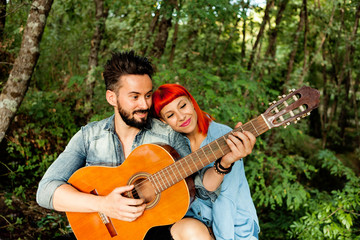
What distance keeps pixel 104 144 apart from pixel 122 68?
0.62 meters

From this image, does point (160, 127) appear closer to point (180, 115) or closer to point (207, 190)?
point (180, 115)

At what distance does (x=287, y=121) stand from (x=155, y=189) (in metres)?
0.95

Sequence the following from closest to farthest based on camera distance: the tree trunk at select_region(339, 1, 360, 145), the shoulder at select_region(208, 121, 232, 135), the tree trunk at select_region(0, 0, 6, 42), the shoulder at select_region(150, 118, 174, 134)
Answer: the shoulder at select_region(150, 118, 174, 134), the shoulder at select_region(208, 121, 232, 135), the tree trunk at select_region(0, 0, 6, 42), the tree trunk at select_region(339, 1, 360, 145)

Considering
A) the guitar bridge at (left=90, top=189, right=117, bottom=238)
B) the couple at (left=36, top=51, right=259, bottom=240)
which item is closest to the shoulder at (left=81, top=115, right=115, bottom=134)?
the couple at (left=36, top=51, right=259, bottom=240)

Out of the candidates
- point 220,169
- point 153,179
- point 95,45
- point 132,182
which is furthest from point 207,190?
point 95,45

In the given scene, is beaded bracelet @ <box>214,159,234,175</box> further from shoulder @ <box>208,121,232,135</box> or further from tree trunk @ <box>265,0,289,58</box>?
tree trunk @ <box>265,0,289,58</box>

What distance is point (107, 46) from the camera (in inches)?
254

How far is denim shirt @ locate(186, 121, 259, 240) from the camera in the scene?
6.40 feet

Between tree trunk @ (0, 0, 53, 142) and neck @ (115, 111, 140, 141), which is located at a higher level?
tree trunk @ (0, 0, 53, 142)

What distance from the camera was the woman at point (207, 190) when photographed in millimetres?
1839

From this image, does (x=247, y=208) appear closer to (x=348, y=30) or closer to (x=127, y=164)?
(x=127, y=164)

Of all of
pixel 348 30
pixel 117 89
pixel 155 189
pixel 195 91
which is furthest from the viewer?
pixel 348 30


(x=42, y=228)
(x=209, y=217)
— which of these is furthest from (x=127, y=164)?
(x=42, y=228)

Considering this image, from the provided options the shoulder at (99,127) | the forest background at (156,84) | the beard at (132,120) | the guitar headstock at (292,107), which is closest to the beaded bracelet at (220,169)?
the guitar headstock at (292,107)
